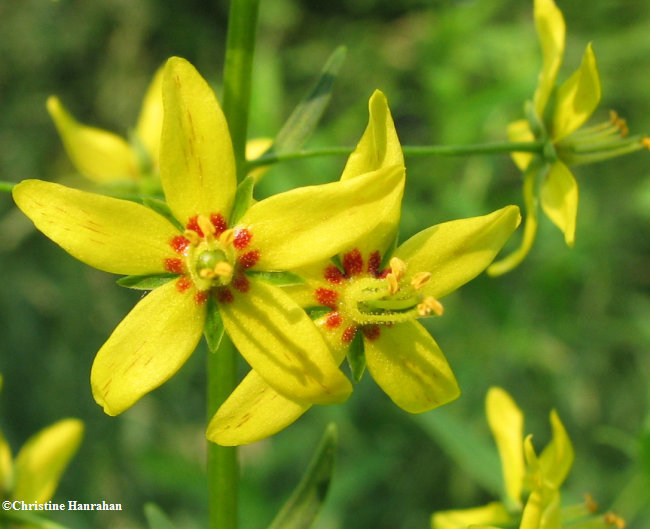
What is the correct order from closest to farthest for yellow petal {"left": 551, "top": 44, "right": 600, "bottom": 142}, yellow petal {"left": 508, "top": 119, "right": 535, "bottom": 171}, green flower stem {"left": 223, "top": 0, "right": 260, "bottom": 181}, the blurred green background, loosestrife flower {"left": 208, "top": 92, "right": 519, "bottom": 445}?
loosestrife flower {"left": 208, "top": 92, "right": 519, "bottom": 445}, green flower stem {"left": 223, "top": 0, "right": 260, "bottom": 181}, yellow petal {"left": 551, "top": 44, "right": 600, "bottom": 142}, yellow petal {"left": 508, "top": 119, "right": 535, "bottom": 171}, the blurred green background

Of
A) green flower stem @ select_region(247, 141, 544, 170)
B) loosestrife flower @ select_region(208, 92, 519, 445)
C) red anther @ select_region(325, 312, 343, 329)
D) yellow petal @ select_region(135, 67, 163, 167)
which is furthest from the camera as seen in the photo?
yellow petal @ select_region(135, 67, 163, 167)

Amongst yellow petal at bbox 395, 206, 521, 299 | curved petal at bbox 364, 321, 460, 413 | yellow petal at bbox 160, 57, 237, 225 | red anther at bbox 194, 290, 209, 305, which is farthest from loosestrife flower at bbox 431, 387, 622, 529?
yellow petal at bbox 160, 57, 237, 225

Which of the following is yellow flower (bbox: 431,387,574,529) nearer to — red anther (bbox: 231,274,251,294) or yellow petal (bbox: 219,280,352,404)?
yellow petal (bbox: 219,280,352,404)

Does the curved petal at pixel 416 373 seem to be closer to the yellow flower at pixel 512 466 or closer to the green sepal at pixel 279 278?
the green sepal at pixel 279 278

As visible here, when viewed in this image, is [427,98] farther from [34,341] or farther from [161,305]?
[161,305]

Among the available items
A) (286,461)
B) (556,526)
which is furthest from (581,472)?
(556,526)

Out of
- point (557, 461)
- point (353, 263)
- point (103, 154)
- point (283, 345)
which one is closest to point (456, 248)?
point (353, 263)

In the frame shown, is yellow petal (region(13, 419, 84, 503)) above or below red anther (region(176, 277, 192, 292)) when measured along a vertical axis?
below

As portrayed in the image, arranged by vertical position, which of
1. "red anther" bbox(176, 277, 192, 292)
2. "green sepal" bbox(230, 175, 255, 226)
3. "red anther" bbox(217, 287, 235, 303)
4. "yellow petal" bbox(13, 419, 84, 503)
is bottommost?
"yellow petal" bbox(13, 419, 84, 503)
